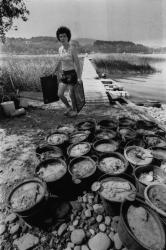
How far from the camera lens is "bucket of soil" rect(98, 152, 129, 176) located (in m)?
2.87

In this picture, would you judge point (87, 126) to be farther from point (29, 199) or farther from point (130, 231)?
point (130, 231)

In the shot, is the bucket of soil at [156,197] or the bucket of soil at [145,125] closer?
the bucket of soil at [156,197]

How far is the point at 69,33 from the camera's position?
4.58 meters

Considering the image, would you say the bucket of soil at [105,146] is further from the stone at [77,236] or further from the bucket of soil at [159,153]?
the stone at [77,236]

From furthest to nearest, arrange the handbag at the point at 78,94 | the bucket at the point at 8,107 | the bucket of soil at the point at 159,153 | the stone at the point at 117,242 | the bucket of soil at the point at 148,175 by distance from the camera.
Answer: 1. the bucket at the point at 8,107
2. the handbag at the point at 78,94
3. the bucket of soil at the point at 159,153
4. the bucket of soil at the point at 148,175
5. the stone at the point at 117,242

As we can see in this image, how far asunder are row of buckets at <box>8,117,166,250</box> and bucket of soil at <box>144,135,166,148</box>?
0.9 inches

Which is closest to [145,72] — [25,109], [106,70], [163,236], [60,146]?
[106,70]

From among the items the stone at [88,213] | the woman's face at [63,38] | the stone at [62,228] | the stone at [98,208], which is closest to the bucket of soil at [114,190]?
the stone at [98,208]

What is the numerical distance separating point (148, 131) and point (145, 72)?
62.7 ft

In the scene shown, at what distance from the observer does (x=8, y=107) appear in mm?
5758

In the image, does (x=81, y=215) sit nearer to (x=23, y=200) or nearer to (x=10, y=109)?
(x=23, y=200)

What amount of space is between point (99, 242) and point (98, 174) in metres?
1.01

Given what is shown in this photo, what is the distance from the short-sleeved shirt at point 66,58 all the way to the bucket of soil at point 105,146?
2431 mm

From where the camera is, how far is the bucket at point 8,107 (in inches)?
223
